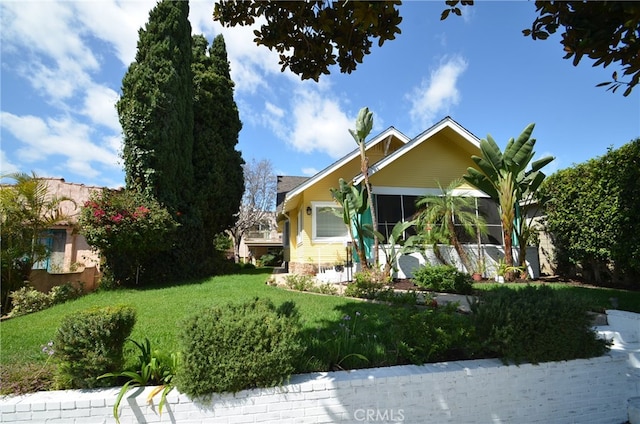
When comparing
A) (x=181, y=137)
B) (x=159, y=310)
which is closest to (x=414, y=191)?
(x=181, y=137)

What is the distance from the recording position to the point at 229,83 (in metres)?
16.7

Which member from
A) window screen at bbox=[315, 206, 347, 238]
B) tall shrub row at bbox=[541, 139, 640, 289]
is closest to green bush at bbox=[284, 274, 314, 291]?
window screen at bbox=[315, 206, 347, 238]

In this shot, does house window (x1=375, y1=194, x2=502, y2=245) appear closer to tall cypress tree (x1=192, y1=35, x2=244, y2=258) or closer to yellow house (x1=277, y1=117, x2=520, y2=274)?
yellow house (x1=277, y1=117, x2=520, y2=274)

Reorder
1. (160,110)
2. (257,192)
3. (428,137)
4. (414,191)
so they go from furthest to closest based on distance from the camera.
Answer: (257,192) → (414,191) → (428,137) → (160,110)

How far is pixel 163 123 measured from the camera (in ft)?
38.9

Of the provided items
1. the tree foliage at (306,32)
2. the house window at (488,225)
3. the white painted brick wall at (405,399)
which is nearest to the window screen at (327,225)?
the house window at (488,225)

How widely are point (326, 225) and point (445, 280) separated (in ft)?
20.0

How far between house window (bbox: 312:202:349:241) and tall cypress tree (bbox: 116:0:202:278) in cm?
495

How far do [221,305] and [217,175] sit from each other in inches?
482

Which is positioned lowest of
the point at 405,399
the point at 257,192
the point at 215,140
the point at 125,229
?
the point at 405,399

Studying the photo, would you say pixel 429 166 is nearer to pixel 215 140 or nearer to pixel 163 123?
pixel 215 140

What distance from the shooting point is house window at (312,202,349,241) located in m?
13.3

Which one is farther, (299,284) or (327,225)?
(327,225)

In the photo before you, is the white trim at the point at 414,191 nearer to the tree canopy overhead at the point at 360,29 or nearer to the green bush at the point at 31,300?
the tree canopy overhead at the point at 360,29
